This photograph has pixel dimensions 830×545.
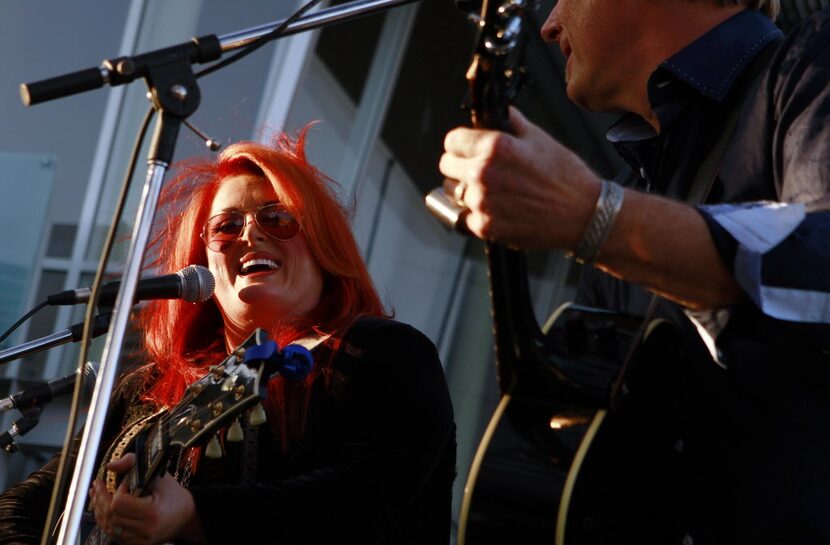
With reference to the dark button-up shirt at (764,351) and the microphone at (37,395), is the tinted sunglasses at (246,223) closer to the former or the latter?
the microphone at (37,395)

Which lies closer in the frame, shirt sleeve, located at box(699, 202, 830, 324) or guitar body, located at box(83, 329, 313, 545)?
shirt sleeve, located at box(699, 202, 830, 324)

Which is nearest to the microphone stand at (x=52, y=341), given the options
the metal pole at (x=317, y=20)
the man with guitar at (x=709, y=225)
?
the metal pole at (x=317, y=20)

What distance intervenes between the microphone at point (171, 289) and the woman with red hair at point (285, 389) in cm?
31

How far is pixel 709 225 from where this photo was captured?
1227mm

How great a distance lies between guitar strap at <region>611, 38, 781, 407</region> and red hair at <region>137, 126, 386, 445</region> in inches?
40.9

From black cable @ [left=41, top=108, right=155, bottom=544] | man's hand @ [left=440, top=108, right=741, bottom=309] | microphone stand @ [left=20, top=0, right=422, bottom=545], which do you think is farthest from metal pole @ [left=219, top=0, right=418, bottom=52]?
man's hand @ [left=440, top=108, right=741, bottom=309]

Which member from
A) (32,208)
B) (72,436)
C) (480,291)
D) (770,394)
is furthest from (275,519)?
(480,291)

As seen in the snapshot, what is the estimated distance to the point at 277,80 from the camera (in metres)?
5.50

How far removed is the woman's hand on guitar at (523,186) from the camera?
116 cm

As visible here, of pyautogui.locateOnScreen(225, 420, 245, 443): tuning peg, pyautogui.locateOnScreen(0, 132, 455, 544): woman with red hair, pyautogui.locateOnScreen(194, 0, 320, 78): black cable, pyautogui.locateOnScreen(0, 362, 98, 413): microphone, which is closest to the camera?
pyautogui.locateOnScreen(194, 0, 320, 78): black cable

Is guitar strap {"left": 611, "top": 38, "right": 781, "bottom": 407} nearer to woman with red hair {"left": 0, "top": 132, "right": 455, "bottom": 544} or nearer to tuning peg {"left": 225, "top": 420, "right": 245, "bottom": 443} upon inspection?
tuning peg {"left": 225, "top": 420, "right": 245, "bottom": 443}

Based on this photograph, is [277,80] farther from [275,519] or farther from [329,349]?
[275,519]

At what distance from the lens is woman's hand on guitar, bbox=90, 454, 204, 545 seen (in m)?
2.02

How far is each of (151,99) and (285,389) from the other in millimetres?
946
